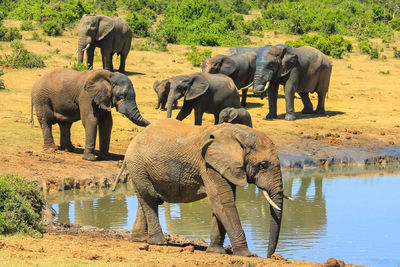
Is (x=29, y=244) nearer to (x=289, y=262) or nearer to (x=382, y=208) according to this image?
(x=289, y=262)

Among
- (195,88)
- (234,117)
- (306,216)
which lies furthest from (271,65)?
(306,216)

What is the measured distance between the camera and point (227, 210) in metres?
8.04

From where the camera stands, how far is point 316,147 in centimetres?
1695

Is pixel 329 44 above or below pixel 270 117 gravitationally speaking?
above

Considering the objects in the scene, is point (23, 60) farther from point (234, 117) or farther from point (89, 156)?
point (234, 117)

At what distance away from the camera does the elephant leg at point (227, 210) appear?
802 centimetres

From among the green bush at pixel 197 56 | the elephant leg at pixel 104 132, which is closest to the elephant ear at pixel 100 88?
the elephant leg at pixel 104 132

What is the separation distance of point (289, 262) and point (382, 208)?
16.9 feet

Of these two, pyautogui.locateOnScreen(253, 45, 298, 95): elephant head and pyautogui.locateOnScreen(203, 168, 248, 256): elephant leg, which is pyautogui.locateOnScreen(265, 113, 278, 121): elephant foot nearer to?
pyautogui.locateOnScreen(253, 45, 298, 95): elephant head

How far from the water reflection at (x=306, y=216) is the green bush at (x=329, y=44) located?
1535 centimetres

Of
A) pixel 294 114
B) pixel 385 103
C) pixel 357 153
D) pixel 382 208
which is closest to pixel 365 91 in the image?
pixel 385 103

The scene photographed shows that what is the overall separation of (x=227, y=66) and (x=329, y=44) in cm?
1105

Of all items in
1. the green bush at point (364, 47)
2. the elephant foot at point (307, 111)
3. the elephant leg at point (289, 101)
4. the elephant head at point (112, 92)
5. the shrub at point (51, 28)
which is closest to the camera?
the elephant head at point (112, 92)

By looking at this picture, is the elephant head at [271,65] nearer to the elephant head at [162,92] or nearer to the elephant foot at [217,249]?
the elephant head at [162,92]
